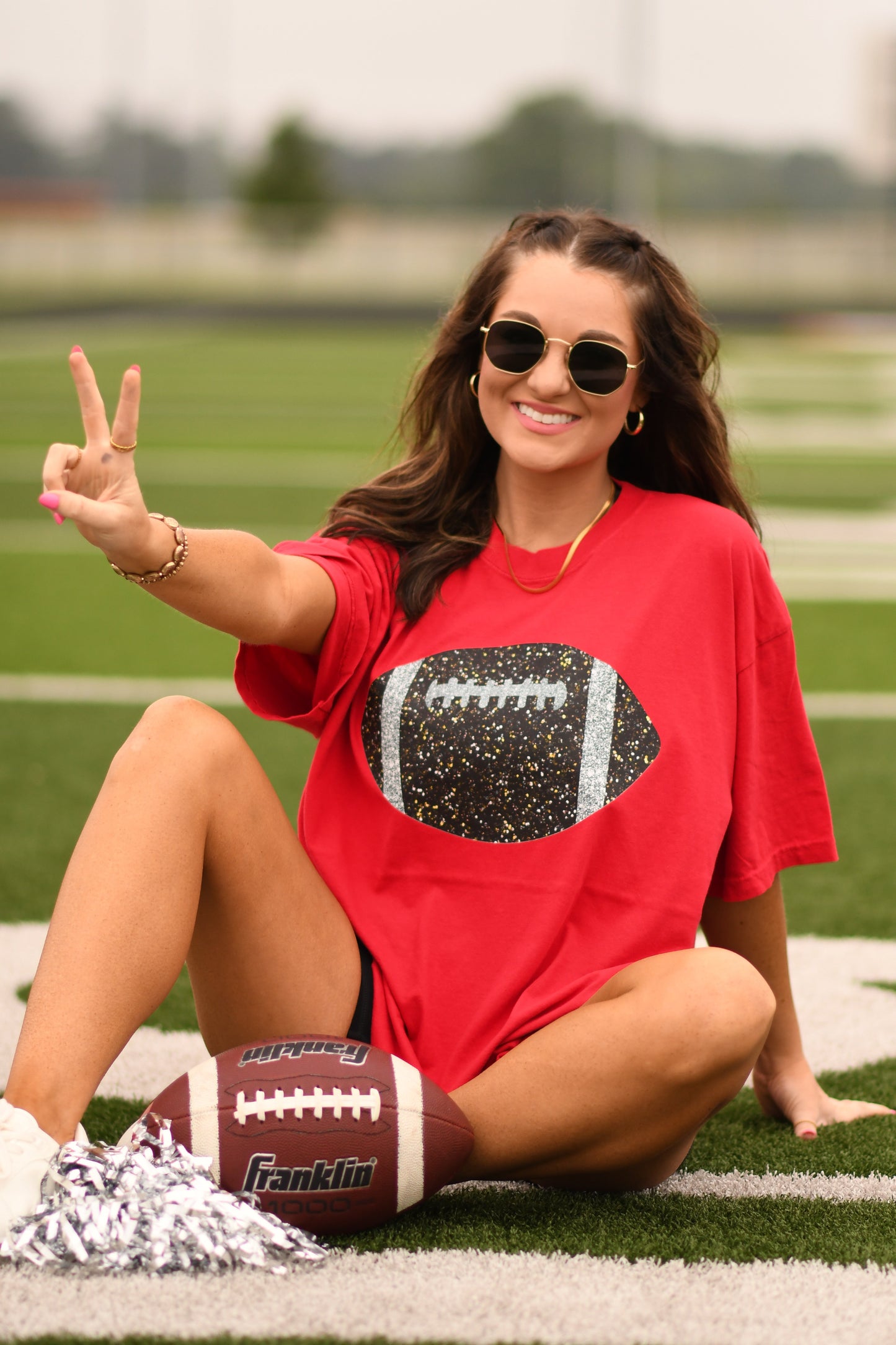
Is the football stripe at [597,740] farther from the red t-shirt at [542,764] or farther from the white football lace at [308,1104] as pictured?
the white football lace at [308,1104]

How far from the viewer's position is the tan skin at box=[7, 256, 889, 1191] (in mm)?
2143

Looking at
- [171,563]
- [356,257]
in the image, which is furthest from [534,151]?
[171,563]

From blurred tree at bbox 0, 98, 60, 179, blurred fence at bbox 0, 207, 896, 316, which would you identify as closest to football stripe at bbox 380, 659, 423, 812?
blurred fence at bbox 0, 207, 896, 316

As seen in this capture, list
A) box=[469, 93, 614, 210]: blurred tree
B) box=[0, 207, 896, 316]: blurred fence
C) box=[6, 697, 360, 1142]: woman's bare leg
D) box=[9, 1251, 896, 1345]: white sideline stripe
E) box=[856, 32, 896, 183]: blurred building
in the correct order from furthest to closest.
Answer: box=[856, 32, 896, 183]: blurred building < box=[469, 93, 614, 210]: blurred tree < box=[0, 207, 896, 316]: blurred fence < box=[6, 697, 360, 1142]: woman's bare leg < box=[9, 1251, 896, 1345]: white sideline stripe

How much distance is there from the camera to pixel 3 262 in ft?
167

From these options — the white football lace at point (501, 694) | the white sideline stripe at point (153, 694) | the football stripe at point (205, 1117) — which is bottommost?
the white sideline stripe at point (153, 694)

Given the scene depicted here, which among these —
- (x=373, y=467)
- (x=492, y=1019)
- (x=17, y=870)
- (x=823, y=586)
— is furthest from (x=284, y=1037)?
(x=823, y=586)

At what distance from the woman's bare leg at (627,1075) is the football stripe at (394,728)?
15.4 inches

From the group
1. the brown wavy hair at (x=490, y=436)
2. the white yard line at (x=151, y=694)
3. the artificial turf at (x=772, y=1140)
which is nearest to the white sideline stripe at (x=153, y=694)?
the white yard line at (x=151, y=694)

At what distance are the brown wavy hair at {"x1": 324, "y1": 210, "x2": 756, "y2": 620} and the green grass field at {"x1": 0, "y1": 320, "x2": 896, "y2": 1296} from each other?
7.3 inches

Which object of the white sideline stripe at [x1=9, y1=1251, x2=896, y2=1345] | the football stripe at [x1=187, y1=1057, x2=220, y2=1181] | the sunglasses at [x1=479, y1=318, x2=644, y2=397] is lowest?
the white sideline stripe at [x1=9, y1=1251, x2=896, y2=1345]

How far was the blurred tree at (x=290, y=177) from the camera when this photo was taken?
65688 millimetres

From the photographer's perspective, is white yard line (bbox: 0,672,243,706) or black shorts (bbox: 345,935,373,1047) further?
white yard line (bbox: 0,672,243,706)

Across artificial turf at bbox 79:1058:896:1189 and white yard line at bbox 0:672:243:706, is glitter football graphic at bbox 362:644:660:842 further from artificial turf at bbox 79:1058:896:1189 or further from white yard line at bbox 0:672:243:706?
white yard line at bbox 0:672:243:706
